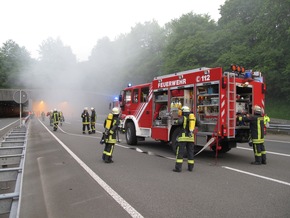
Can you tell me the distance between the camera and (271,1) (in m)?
22.2

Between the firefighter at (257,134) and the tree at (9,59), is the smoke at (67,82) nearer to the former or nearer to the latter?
the tree at (9,59)

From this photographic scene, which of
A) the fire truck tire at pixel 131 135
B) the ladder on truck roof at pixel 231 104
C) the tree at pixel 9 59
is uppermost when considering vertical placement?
the tree at pixel 9 59

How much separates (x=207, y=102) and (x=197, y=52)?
24.6 m

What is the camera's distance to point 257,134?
300 inches

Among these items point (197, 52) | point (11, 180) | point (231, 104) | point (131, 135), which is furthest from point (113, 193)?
point (197, 52)

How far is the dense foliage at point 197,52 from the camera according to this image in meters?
23.6

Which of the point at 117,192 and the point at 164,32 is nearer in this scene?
the point at 117,192

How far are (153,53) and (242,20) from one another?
21917 mm

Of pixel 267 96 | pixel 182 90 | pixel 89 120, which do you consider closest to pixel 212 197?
pixel 182 90

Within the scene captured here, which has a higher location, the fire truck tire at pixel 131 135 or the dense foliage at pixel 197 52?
the dense foliage at pixel 197 52

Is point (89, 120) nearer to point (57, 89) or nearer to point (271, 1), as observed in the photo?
point (271, 1)

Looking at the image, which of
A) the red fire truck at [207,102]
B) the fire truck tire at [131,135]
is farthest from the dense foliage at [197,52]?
the fire truck tire at [131,135]

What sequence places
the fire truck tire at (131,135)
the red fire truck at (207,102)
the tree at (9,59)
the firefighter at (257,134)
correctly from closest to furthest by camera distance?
the firefighter at (257,134), the red fire truck at (207,102), the fire truck tire at (131,135), the tree at (9,59)

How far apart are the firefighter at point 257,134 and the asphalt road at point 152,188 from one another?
0.31 m
